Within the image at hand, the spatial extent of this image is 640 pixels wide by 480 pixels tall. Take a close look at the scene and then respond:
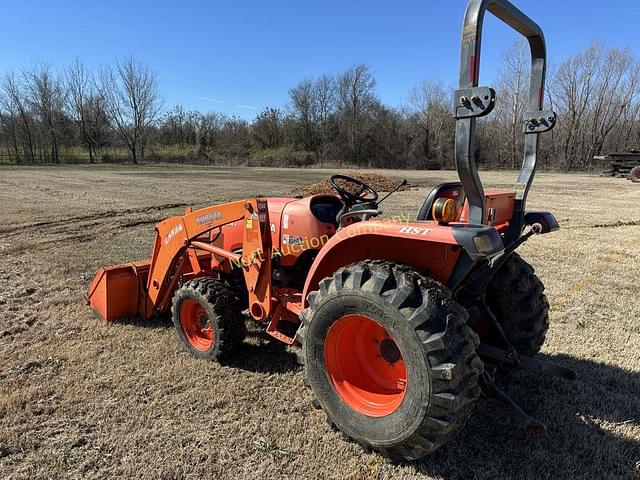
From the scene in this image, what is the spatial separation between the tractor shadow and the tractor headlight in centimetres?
118

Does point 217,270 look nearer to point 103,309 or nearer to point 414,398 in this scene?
point 103,309

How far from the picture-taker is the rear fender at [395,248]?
7.11 ft

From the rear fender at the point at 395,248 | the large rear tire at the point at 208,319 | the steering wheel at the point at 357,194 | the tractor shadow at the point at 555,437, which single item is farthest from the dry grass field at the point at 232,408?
the steering wheel at the point at 357,194

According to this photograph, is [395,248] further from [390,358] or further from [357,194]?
[357,194]

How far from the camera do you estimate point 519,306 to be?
2.99 meters

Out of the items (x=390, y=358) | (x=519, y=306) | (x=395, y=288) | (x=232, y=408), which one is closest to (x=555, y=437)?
(x=519, y=306)

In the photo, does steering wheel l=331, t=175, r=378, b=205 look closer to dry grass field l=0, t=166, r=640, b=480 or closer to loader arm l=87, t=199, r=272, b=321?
loader arm l=87, t=199, r=272, b=321

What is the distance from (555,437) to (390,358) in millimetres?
1086

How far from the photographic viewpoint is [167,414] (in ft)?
9.27

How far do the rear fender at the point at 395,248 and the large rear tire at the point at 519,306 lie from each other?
0.90 m

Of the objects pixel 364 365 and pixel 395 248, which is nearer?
pixel 395 248

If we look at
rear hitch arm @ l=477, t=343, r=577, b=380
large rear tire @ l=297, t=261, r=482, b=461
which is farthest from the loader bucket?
rear hitch arm @ l=477, t=343, r=577, b=380

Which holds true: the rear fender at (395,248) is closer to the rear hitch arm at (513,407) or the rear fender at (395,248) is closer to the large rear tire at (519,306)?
the rear hitch arm at (513,407)

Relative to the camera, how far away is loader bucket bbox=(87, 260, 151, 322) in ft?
13.7
